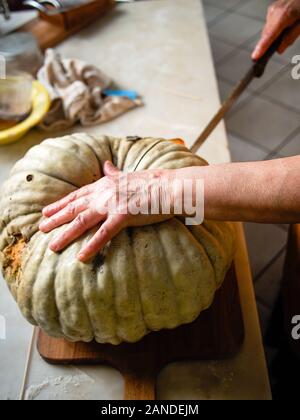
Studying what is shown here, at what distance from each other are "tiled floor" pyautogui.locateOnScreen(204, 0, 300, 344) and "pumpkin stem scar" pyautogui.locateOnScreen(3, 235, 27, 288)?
3.25 ft

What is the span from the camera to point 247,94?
2338 millimetres

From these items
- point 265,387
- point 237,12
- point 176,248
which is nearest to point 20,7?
point 237,12

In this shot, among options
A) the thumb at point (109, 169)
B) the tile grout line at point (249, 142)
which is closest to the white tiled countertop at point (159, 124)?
the thumb at point (109, 169)

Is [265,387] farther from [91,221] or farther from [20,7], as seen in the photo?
[20,7]

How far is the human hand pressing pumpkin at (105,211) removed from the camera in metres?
0.65

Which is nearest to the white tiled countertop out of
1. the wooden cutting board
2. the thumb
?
the wooden cutting board

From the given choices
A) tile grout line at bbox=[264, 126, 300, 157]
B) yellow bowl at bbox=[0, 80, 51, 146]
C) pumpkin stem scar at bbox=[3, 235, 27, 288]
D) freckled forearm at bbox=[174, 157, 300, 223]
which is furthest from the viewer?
tile grout line at bbox=[264, 126, 300, 157]

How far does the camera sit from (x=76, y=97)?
129cm

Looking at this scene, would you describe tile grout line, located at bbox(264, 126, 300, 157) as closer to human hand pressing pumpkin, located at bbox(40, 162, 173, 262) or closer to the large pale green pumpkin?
the large pale green pumpkin

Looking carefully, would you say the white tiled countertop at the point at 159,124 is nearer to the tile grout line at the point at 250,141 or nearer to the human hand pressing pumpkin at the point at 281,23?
the human hand pressing pumpkin at the point at 281,23

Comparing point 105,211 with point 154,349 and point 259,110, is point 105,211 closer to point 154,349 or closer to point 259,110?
point 154,349

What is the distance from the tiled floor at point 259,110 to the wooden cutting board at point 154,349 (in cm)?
70

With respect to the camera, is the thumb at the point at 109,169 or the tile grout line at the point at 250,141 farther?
the tile grout line at the point at 250,141

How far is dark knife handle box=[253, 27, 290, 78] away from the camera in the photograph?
41.7 inches
